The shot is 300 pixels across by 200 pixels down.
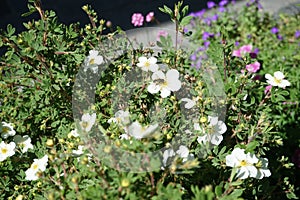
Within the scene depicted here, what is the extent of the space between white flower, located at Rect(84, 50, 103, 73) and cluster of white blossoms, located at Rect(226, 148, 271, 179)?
2.25 feet

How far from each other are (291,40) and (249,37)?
36 centimetres

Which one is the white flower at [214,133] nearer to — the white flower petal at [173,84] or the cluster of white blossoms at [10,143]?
the white flower petal at [173,84]

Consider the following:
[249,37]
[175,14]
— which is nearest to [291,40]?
[249,37]

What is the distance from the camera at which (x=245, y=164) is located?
137cm

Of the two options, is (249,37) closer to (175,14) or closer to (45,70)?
(175,14)

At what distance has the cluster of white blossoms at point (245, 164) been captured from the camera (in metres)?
A: 1.34

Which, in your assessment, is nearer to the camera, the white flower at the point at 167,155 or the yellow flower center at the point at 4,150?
the white flower at the point at 167,155

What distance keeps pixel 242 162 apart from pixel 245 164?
0.5 inches

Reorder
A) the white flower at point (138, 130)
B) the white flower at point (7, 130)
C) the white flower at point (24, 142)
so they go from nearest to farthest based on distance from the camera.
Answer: the white flower at point (138, 130) < the white flower at point (24, 142) < the white flower at point (7, 130)

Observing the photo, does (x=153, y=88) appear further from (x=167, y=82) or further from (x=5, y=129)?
(x=5, y=129)

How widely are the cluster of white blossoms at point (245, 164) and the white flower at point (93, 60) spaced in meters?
0.69

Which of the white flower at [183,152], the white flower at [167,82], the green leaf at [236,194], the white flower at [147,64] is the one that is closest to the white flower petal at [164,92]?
the white flower at [167,82]

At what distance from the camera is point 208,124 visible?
149cm

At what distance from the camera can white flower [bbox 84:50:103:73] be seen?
5.57 feet
